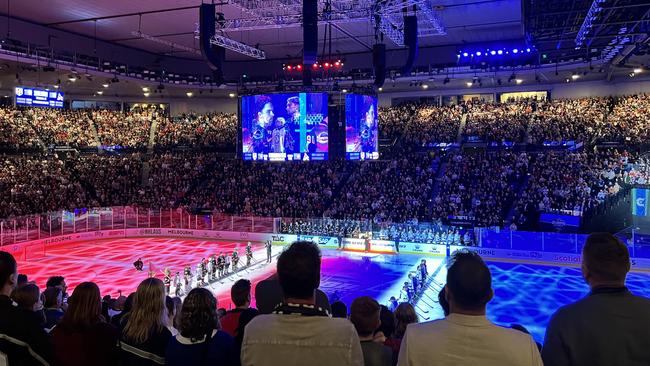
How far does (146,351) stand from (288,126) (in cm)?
1889

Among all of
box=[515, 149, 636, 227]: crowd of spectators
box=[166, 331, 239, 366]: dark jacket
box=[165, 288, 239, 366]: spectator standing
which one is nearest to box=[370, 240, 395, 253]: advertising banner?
box=[515, 149, 636, 227]: crowd of spectators

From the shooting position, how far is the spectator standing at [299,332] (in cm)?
220

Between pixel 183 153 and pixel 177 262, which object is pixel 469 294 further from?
pixel 183 153

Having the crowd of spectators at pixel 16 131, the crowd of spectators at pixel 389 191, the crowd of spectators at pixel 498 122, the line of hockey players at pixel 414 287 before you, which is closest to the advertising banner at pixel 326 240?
the crowd of spectators at pixel 389 191

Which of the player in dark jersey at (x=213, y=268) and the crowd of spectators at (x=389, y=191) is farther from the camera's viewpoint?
the crowd of spectators at (x=389, y=191)

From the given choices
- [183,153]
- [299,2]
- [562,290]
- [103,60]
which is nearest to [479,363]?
[562,290]

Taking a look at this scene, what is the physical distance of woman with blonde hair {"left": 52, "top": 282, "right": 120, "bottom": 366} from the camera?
3327 millimetres

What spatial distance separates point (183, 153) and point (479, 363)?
38913 mm

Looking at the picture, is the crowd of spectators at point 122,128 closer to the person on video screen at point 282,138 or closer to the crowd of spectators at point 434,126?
the person on video screen at point 282,138

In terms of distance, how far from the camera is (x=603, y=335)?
7.84 feet

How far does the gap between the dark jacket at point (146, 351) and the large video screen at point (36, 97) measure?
90.7 feet

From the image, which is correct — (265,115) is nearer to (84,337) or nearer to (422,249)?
(422,249)

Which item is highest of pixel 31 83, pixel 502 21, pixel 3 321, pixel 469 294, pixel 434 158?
pixel 502 21

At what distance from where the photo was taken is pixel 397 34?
24.0 metres
